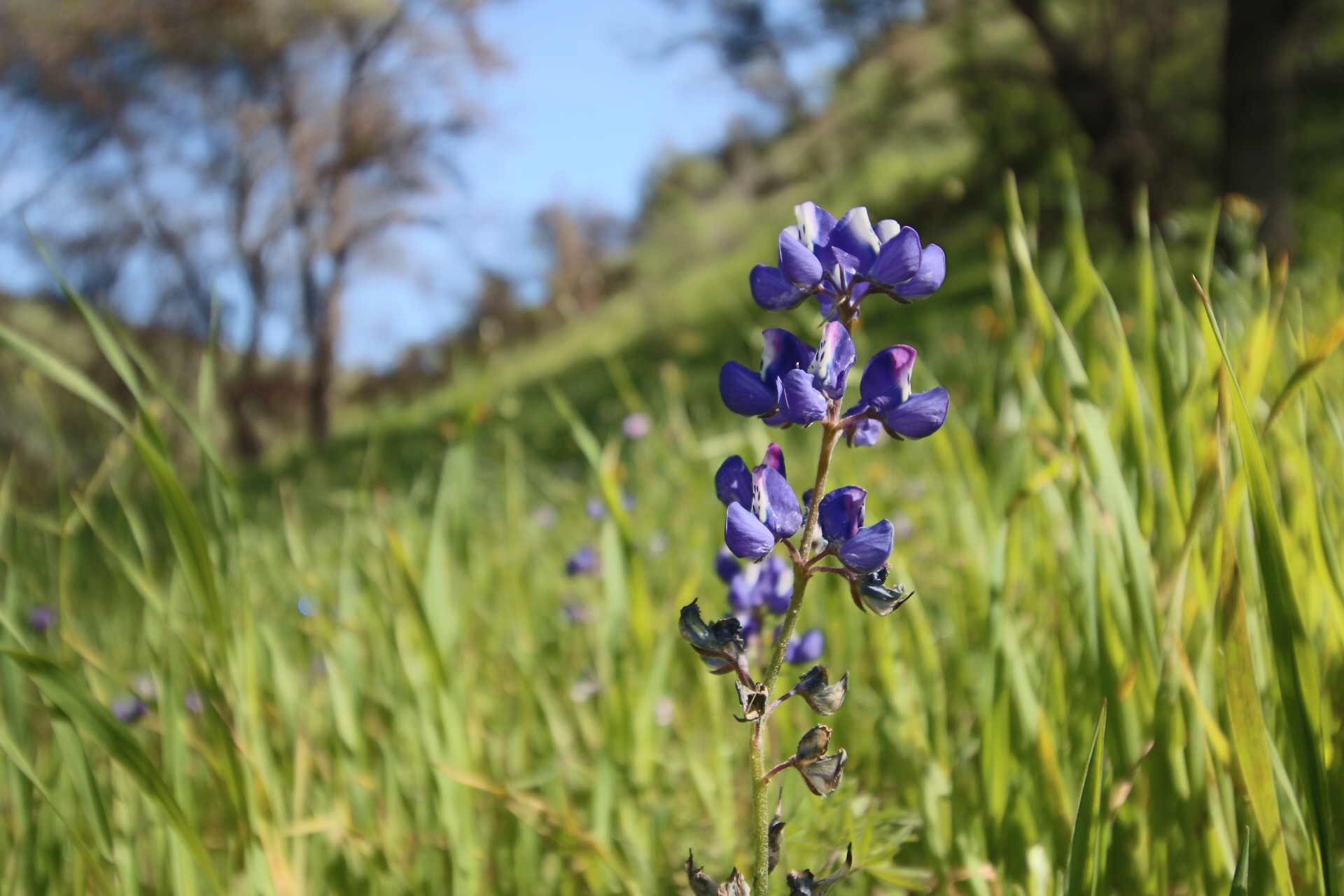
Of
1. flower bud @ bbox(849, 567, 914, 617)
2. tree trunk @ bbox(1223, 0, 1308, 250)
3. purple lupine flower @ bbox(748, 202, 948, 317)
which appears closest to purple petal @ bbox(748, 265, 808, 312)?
purple lupine flower @ bbox(748, 202, 948, 317)

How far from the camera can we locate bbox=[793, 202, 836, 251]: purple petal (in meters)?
0.66

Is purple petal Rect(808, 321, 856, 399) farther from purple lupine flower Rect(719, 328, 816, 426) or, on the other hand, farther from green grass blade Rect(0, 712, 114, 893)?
green grass blade Rect(0, 712, 114, 893)

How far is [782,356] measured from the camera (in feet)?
2.18

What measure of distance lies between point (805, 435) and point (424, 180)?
13433mm

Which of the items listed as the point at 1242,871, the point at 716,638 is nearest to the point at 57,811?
the point at 716,638

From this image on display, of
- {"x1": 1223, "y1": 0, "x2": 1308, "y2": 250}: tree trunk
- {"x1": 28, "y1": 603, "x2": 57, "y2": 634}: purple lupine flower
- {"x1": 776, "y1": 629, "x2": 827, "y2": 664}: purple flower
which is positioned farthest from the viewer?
{"x1": 1223, "y1": 0, "x2": 1308, "y2": 250}: tree trunk

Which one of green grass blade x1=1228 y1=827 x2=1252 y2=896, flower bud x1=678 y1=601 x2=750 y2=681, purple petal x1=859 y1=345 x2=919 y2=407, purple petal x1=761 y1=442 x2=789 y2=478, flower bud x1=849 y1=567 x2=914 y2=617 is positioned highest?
purple petal x1=859 y1=345 x2=919 y2=407

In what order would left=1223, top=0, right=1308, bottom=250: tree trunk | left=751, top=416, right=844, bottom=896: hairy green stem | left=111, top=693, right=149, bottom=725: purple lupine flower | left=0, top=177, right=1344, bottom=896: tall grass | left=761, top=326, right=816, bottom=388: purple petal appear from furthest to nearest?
left=1223, top=0, right=1308, bottom=250: tree trunk, left=111, top=693, right=149, bottom=725: purple lupine flower, left=0, top=177, right=1344, bottom=896: tall grass, left=761, top=326, right=816, bottom=388: purple petal, left=751, top=416, right=844, bottom=896: hairy green stem

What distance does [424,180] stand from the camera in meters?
15.0

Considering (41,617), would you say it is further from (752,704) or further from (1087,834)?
(1087,834)

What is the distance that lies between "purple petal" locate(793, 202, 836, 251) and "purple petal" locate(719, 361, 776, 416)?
0.36ft

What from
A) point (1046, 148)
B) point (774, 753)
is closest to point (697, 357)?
point (1046, 148)

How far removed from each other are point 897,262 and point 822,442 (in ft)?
0.46

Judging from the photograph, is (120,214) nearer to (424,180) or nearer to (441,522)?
(424,180)
